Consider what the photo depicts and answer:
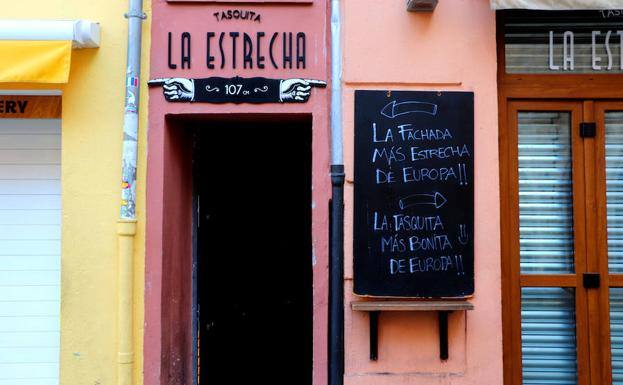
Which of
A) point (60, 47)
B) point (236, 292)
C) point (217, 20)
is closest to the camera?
point (60, 47)

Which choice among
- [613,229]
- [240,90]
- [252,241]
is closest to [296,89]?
[240,90]

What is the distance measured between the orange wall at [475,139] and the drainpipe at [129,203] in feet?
5.23

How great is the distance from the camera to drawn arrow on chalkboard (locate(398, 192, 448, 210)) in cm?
480

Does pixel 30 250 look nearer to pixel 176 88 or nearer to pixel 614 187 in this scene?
pixel 176 88

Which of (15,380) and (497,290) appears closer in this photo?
(497,290)

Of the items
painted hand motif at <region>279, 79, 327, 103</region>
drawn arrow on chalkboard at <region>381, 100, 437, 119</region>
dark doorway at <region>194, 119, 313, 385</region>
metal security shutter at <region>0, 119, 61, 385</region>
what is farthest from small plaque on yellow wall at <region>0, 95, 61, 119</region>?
drawn arrow on chalkboard at <region>381, 100, 437, 119</region>

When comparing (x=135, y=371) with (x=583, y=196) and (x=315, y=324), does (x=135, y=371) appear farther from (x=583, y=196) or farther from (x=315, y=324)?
(x=583, y=196)

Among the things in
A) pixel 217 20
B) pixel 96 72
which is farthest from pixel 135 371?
pixel 217 20

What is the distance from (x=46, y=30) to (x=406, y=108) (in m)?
2.72

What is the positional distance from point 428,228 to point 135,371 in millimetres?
2465

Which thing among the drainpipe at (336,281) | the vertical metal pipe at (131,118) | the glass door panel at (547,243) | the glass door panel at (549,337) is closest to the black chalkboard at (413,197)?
the drainpipe at (336,281)

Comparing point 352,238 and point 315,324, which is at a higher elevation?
point 352,238

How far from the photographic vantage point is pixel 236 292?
6000mm

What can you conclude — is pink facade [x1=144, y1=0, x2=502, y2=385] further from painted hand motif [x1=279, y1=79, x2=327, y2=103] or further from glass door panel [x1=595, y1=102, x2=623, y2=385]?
glass door panel [x1=595, y1=102, x2=623, y2=385]
